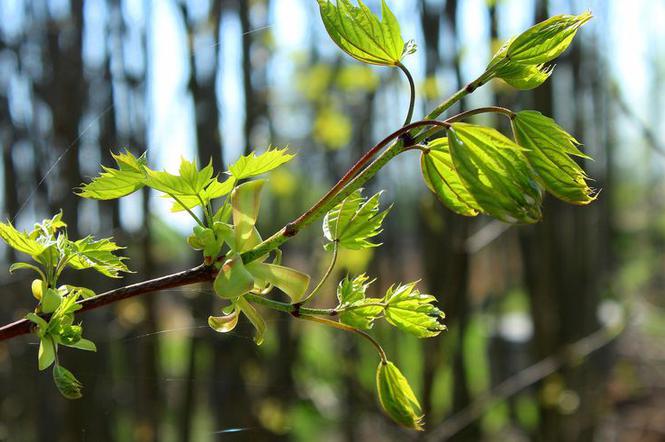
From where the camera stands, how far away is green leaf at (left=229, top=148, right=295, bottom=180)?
0.35 metres

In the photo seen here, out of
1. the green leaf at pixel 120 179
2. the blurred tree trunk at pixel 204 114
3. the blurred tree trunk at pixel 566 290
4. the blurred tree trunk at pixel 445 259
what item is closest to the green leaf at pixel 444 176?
the green leaf at pixel 120 179

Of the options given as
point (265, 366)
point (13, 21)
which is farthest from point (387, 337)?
point (13, 21)

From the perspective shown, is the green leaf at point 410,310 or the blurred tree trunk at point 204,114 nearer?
the green leaf at point 410,310

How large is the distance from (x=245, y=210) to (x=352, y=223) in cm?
7

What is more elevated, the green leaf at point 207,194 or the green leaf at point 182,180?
the green leaf at point 182,180

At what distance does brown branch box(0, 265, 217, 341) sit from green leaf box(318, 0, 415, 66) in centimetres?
12

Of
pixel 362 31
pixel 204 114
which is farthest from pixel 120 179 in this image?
pixel 204 114

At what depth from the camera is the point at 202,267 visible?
32 centimetres

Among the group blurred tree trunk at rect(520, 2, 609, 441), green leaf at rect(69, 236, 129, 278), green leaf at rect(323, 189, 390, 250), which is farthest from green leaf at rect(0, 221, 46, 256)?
blurred tree trunk at rect(520, 2, 609, 441)

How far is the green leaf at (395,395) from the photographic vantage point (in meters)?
0.35

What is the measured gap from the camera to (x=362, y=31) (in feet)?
1.10

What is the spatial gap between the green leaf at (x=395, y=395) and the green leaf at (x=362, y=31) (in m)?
0.15

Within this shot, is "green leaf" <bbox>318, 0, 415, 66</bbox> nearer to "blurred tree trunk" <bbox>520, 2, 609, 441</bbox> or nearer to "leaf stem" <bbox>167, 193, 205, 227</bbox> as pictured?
"leaf stem" <bbox>167, 193, 205, 227</bbox>

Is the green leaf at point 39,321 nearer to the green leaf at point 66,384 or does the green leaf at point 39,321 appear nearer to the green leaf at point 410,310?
the green leaf at point 66,384
